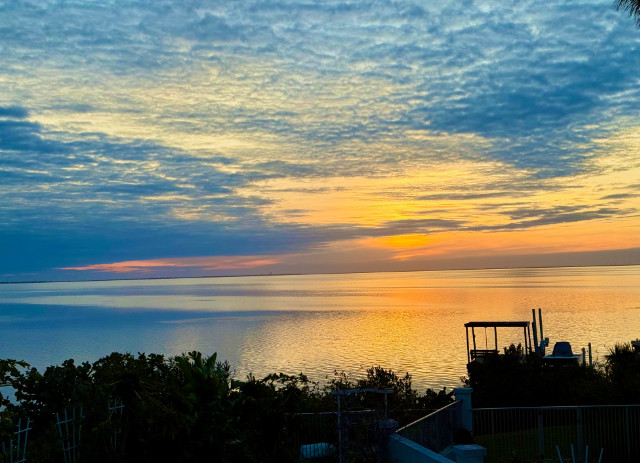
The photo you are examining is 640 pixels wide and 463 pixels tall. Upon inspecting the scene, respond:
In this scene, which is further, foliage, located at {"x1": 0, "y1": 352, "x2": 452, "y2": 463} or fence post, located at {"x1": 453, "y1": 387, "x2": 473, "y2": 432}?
fence post, located at {"x1": 453, "y1": 387, "x2": 473, "y2": 432}

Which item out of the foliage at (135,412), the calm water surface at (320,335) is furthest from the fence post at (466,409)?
the calm water surface at (320,335)

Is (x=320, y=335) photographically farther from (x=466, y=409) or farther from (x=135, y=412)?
(x=135, y=412)

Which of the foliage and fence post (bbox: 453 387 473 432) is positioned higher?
the foliage

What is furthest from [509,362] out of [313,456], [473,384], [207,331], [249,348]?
[207,331]

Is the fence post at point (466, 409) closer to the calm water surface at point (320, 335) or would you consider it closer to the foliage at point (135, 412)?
the foliage at point (135, 412)

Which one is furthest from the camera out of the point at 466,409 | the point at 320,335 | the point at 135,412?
the point at 320,335

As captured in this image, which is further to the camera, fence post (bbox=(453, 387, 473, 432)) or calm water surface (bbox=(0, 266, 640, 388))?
calm water surface (bbox=(0, 266, 640, 388))

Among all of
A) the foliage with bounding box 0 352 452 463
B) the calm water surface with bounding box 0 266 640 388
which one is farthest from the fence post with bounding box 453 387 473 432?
the calm water surface with bounding box 0 266 640 388

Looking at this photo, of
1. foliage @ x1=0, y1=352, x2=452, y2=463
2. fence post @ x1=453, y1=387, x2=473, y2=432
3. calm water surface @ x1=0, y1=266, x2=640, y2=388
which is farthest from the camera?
calm water surface @ x1=0, y1=266, x2=640, y2=388

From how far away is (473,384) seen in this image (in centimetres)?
2973

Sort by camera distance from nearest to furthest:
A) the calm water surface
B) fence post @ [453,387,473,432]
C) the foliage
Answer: the foliage < fence post @ [453,387,473,432] < the calm water surface

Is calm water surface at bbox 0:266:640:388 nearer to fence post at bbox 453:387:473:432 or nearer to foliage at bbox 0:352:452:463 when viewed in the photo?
fence post at bbox 453:387:473:432

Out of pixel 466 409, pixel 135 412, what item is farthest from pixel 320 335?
pixel 135 412

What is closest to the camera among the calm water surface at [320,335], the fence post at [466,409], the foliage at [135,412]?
the foliage at [135,412]
